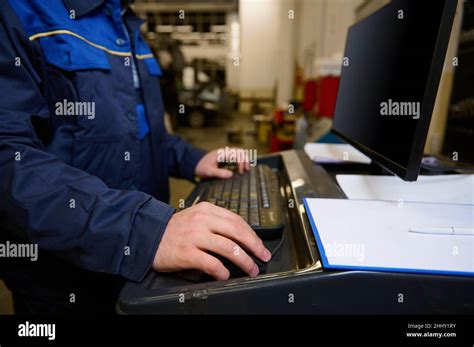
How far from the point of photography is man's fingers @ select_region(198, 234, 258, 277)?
0.39m

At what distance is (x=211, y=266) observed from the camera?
38 centimetres

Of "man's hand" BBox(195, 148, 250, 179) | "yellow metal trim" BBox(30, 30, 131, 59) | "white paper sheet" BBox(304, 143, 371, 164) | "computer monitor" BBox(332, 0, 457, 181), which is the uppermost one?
"yellow metal trim" BBox(30, 30, 131, 59)

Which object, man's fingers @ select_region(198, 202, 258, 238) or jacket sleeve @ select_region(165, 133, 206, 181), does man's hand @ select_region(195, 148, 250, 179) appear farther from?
man's fingers @ select_region(198, 202, 258, 238)

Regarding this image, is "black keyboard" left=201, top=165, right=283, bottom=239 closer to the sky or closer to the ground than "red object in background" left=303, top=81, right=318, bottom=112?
closer to the ground

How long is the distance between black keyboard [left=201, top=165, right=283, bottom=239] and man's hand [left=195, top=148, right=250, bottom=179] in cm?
2

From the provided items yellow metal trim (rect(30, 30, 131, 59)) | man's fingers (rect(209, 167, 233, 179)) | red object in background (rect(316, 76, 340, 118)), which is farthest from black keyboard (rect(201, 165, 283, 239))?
red object in background (rect(316, 76, 340, 118))

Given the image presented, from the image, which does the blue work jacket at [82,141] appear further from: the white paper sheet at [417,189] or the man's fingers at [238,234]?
the white paper sheet at [417,189]

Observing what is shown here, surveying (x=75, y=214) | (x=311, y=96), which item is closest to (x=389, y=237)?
(x=75, y=214)

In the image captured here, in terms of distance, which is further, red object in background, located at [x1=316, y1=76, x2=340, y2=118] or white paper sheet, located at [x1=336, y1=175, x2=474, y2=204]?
red object in background, located at [x1=316, y1=76, x2=340, y2=118]

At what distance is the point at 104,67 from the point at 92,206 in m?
0.40

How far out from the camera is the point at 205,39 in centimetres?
1342

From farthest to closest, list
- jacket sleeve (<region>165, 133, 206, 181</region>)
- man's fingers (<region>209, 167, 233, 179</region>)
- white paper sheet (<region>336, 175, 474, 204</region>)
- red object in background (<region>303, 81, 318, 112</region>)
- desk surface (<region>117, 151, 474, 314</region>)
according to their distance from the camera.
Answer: red object in background (<region>303, 81, 318, 112</region>) → jacket sleeve (<region>165, 133, 206, 181</region>) → man's fingers (<region>209, 167, 233, 179</region>) → white paper sheet (<region>336, 175, 474, 204</region>) → desk surface (<region>117, 151, 474, 314</region>)

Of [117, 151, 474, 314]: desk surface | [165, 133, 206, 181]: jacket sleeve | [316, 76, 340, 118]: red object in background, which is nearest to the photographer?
[117, 151, 474, 314]: desk surface

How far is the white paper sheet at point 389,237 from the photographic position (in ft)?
1.11
